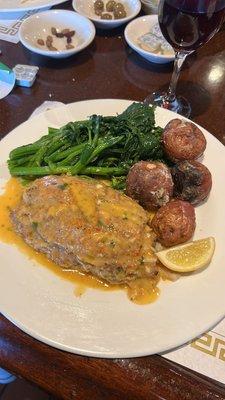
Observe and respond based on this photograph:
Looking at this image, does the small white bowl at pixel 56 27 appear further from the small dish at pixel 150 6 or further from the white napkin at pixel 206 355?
the white napkin at pixel 206 355

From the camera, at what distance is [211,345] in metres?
1.15

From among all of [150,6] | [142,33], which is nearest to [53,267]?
[142,33]

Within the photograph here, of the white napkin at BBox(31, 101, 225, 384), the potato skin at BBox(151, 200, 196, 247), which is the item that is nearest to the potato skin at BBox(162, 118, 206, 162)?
the potato skin at BBox(151, 200, 196, 247)

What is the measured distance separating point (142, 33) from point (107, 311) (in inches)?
57.0

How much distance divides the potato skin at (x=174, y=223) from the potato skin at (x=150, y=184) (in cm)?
5

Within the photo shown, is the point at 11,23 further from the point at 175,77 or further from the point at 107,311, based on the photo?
the point at 107,311

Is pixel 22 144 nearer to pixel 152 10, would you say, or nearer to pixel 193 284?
pixel 193 284

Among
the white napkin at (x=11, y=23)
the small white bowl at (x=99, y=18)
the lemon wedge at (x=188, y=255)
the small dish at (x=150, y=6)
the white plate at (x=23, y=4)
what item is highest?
the small dish at (x=150, y=6)

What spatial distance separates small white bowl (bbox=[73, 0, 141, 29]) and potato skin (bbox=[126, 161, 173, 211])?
108cm

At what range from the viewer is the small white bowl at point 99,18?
2.13 meters

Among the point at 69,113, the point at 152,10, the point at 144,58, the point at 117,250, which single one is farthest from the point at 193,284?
the point at 152,10

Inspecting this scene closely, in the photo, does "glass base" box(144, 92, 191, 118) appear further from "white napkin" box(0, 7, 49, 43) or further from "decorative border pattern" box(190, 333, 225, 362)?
"decorative border pattern" box(190, 333, 225, 362)

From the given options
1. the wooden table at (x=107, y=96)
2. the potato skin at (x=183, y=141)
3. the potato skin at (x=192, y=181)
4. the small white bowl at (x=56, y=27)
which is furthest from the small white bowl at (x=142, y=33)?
the potato skin at (x=192, y=181)

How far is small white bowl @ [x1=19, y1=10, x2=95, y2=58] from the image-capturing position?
202cm
